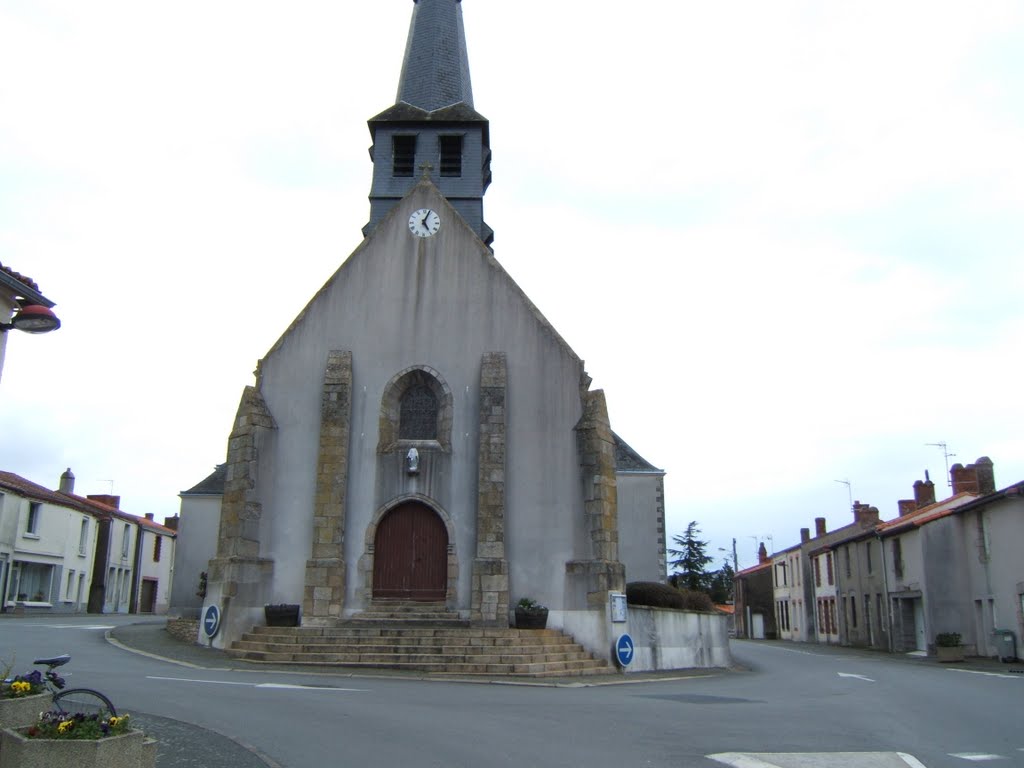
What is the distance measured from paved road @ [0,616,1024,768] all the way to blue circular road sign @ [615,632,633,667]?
4.34 feet

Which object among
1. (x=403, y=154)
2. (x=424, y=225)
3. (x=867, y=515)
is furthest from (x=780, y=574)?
(x=424, y=225)

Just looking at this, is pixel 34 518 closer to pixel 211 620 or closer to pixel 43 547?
pixel 43 547

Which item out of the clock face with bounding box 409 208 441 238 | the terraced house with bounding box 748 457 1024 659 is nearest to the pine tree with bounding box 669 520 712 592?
the terraced house with bounding box 748 457 1024 659

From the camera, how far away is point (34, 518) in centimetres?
3431

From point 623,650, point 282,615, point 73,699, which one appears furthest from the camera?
point 282,615

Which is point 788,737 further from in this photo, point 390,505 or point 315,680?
point 390,505

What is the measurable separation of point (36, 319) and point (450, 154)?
1823 cm

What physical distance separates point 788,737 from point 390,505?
11251mm

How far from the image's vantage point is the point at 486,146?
26.0 meters

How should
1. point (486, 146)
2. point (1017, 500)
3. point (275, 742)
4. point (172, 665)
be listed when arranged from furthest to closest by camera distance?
point (486, 146)
point (1017, 500)
point (172, 665)
point (275, 742)

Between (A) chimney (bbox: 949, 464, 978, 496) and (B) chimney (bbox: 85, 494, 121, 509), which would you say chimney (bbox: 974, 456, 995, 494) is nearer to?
(A) chimney (bbox: 949, 464, 978, 496)

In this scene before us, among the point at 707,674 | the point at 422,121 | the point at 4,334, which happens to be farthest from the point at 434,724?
the point at 422,121

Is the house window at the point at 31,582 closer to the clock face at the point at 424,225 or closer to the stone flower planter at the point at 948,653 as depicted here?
the clock face at the point at 424,225

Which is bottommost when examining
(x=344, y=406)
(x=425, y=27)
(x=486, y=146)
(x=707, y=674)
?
(x=707, y=674)
